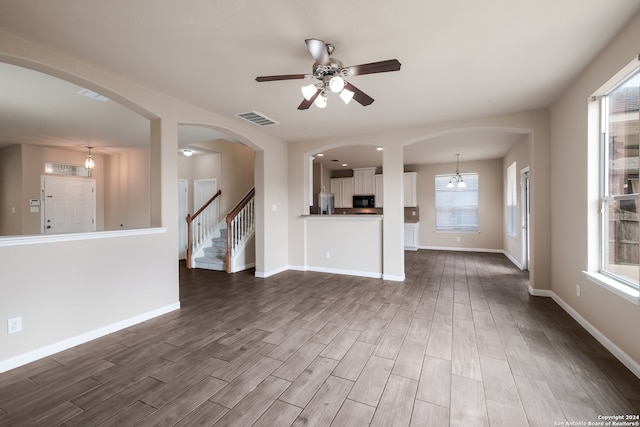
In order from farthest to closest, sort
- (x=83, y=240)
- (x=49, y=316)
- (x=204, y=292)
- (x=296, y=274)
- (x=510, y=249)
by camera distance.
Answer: (x=510, y=249) < (x=296, y=274) < (x=204, y=292) < (x=83, y=240) < (x=49, y=316)

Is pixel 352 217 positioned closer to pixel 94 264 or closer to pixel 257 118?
pixel 257 118

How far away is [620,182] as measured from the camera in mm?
2438

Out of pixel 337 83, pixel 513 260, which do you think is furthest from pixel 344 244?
pixel 513 260

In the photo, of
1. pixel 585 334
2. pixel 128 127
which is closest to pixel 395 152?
pixel 585 334

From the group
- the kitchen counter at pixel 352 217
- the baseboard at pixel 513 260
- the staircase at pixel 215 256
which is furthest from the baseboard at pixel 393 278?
the staircase at pixel 215 256

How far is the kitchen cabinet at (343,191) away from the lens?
30.3 ft

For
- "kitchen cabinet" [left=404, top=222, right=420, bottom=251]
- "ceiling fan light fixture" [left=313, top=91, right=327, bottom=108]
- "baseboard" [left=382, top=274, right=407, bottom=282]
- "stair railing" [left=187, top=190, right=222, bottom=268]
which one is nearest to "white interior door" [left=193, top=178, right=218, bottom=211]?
"stair railing" [left=187, top=190, right=222, bottom=268]

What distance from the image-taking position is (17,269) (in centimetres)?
221

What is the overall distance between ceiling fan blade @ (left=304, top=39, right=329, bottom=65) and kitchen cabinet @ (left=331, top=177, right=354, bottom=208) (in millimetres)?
7116

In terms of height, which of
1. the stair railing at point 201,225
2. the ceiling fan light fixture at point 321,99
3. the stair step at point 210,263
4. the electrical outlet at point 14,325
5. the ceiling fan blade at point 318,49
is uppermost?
the ceiling fan blade at point 318,49

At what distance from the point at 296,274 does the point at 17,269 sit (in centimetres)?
372

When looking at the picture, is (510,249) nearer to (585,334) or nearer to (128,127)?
(585,334)

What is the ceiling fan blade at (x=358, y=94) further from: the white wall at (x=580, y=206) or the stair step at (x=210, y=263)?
the stair step at (x=210, y=263)

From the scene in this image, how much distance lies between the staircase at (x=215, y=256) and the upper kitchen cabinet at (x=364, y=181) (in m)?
4.55
